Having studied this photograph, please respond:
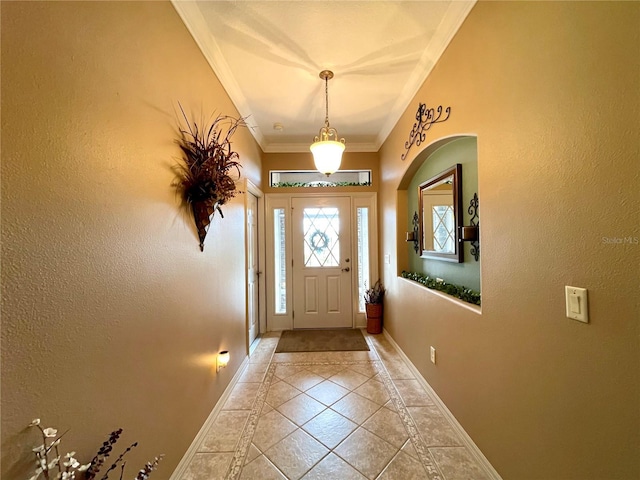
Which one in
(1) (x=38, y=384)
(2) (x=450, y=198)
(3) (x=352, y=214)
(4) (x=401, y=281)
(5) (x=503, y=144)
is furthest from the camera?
(3) (x=352, y=214)

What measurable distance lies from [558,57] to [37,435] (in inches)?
82.3

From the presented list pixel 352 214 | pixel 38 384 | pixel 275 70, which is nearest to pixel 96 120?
pixel 38 384

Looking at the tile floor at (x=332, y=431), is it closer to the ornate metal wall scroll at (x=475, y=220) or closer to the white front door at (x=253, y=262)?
the white front door at (x=253, y=262)

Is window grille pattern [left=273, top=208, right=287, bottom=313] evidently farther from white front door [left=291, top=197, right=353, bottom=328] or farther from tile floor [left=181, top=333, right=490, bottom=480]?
tile floor [left=181, top=333, right=490, bottom=480]

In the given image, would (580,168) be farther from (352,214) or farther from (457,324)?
(352,214)

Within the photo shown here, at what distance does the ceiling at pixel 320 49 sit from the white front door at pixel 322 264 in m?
1.31

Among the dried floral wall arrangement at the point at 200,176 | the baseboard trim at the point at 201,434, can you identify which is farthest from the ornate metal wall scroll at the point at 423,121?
the baseboard trim at the point at 201,434

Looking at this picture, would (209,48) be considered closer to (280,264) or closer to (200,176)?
(200,176)

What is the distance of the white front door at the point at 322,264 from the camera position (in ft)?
12.2

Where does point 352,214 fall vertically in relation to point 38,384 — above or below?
above

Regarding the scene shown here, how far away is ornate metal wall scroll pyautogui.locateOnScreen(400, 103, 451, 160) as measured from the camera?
6.07ft

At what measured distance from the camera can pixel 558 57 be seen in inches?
37.4

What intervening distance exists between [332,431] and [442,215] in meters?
1.83

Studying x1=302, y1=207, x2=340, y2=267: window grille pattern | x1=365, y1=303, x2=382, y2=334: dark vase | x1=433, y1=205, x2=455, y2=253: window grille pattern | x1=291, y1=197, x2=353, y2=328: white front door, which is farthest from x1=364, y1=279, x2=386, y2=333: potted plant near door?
x1=433, y1=205, x2=455, y2=253: window grille pattern
